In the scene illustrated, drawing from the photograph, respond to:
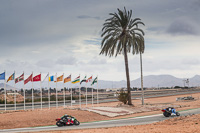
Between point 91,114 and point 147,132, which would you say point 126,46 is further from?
point 147,132

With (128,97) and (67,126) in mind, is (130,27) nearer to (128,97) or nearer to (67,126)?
(128,97)

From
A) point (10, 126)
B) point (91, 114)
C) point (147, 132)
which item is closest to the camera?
point (147, 132)

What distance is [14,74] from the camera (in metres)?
47.2

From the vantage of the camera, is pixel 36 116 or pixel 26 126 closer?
pixel 26 126

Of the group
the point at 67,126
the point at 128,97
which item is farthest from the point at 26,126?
the point at 128,97

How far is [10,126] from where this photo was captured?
3381 cm

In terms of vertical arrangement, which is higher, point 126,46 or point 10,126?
point 126,46

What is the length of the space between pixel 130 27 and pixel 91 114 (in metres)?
19.0

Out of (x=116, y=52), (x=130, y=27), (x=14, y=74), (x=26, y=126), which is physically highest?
(x=130, y=27)

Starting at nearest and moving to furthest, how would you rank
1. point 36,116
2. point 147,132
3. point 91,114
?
point 147,132
point 36,116
point 91,114

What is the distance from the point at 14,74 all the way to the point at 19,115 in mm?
10397

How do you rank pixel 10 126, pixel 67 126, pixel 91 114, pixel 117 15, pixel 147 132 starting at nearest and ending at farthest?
1. pixel 147 132
2. pixel 67 126
3. pixel 10 126
4. pixel 91 114
5. pixel 117 15

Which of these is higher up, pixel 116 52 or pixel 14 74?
pixel 116 52

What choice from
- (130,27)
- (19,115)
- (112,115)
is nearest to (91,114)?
(112,115)
